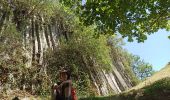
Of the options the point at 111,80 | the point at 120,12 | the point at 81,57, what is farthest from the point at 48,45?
the point at 120,12

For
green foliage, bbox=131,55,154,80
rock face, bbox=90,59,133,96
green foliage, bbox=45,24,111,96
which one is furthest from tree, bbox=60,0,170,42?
green foliage, bbox=131,55,154,80

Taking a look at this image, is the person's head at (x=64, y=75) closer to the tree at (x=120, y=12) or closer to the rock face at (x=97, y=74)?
the tree at (x=120, y=12)

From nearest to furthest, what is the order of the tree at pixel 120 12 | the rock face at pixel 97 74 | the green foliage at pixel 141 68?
the tree at pixel 120 12
the rock face at pixel 97 74
the green foliage at pixel 141 68

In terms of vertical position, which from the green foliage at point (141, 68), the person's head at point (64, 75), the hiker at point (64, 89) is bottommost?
the hiker at point (64, 89)

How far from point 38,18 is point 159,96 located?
536 inches

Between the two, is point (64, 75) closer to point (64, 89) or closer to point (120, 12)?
point (64, 89)

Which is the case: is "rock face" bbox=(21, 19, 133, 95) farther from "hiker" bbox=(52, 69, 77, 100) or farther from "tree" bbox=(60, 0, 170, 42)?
"hiker" bbox=(52, 69, 77, 100)

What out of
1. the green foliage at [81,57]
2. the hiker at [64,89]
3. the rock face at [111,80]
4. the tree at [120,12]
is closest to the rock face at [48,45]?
the rock face at [111,80]

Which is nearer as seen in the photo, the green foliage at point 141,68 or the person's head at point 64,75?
the person's head at point 64,75

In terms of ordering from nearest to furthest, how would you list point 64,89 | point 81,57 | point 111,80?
1. point 64,89
2. point 81,57
3. point 111,80

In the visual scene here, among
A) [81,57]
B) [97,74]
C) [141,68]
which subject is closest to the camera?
[81,57]

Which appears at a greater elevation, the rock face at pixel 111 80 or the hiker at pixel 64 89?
the rock face at pixel 111 80

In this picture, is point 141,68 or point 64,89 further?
point 141,68

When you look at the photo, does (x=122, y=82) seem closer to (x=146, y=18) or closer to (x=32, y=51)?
(x=32, y=51)
